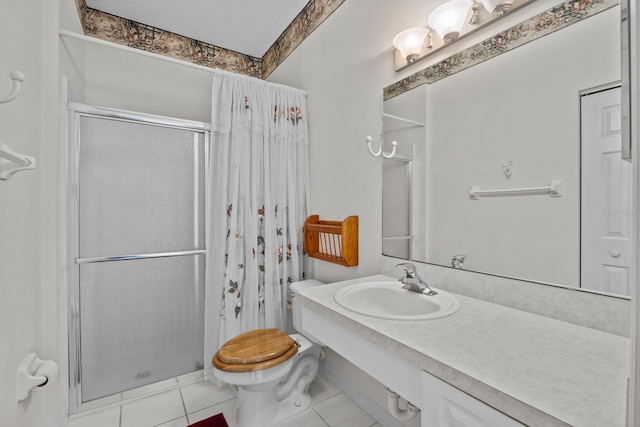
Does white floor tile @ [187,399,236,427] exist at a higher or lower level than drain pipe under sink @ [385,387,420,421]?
lower

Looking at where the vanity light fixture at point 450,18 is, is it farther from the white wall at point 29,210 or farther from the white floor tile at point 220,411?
the white floor tile at point 220,411

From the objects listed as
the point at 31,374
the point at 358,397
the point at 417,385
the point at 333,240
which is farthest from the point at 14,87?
the point at 358,397

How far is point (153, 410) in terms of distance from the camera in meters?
1.75

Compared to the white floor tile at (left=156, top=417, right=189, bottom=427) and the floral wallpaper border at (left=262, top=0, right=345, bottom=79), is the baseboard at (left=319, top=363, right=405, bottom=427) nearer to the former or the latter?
the white floor tile at (left=156, top=417, right=189, bottom=427)

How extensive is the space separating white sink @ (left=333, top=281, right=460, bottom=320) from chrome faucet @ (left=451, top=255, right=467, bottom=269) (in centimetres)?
14

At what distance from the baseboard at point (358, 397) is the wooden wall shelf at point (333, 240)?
784 mm

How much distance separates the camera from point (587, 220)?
2.86 ft

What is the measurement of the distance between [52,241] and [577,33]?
2.08 meters

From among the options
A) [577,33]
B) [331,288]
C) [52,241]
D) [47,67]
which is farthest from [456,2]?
[52,241]

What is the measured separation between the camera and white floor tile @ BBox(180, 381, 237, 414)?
1.79 m

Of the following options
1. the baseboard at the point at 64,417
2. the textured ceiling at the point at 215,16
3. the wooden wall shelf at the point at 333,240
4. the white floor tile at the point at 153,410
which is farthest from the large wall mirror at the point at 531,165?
the baseboard at the point at 64,417

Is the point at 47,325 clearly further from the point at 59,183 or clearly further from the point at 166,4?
the point at 166,4

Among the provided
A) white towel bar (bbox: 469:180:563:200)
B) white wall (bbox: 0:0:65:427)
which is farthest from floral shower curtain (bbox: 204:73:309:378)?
white towel bar (bbox: 469:180:563:200)

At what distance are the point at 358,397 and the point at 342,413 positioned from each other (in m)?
0.13
